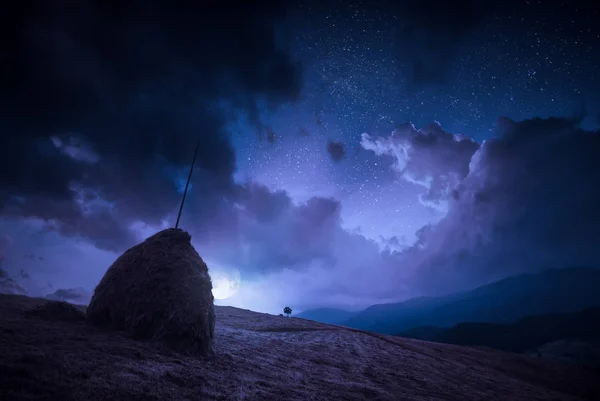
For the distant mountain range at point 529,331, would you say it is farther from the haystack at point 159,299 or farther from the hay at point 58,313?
the hay at point 58,313

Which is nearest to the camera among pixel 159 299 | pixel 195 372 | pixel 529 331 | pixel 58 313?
pixel 195 372

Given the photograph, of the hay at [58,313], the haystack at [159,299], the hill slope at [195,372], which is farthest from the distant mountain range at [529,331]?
the hay at [58,313]

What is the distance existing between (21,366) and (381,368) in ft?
45.7

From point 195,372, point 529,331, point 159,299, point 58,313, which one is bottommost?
point 195,372

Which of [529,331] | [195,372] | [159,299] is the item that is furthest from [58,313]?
[529,331]

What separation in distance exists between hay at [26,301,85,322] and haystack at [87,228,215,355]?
4.24ft

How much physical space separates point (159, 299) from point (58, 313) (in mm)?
5093

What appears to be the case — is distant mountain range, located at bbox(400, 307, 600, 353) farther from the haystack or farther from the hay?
the hay

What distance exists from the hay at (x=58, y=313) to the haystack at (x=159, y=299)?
1.29 meters

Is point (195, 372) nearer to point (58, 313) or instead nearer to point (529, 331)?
point (58, 313)

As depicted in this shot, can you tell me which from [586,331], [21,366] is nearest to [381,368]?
[21,366]

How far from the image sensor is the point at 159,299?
32.1ft

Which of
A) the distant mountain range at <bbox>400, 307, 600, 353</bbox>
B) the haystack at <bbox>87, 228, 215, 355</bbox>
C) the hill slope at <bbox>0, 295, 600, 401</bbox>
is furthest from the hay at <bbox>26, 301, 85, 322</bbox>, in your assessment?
the distant mountain range at <bbox>400, 307, 600, 353</bbox>

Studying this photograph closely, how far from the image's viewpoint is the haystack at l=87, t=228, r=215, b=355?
9336mm
